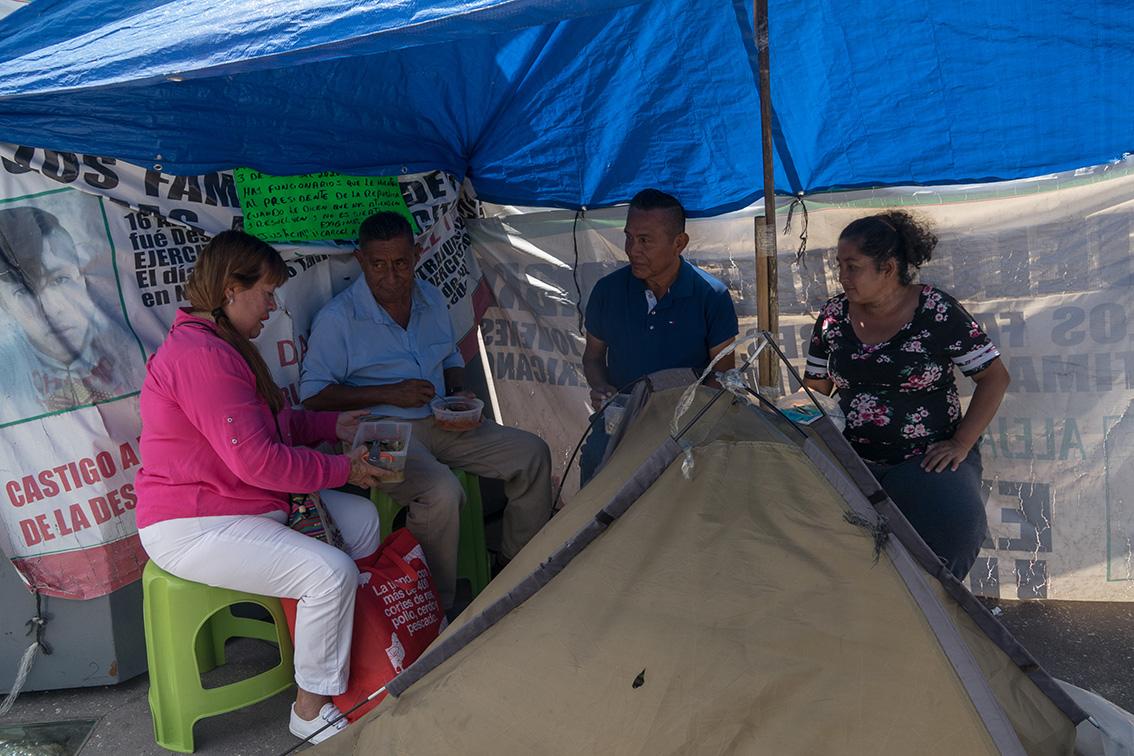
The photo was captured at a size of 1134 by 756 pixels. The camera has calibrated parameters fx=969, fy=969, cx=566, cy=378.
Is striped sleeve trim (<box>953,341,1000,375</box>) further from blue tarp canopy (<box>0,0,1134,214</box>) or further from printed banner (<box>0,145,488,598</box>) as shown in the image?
printed banner (<box>0,145,488,598</box>)

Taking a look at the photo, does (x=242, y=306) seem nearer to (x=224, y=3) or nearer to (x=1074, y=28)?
(x=224, y=3)

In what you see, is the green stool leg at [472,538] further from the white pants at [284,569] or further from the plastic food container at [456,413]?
the white pants at [284,569]

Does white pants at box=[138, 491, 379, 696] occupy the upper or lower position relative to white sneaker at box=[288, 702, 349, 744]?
upper

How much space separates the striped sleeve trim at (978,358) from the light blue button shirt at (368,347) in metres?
1.89

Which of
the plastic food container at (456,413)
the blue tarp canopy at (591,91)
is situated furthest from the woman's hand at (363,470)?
the blue tarp canopy at (591,91)

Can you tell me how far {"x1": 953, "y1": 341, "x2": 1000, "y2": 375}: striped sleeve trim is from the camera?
2.96 m

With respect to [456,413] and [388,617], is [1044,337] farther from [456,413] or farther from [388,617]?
[388,617]

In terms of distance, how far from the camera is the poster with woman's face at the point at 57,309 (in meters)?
2.81

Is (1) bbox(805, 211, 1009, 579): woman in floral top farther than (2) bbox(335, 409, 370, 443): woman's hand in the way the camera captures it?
No

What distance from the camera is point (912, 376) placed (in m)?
3.00

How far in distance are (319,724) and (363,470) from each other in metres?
0.73

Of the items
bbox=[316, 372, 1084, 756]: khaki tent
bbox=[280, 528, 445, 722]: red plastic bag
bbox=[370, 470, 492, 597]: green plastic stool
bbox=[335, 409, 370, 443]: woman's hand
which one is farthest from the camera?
bbox=[370, 470, 492, 597]: green plastic stool

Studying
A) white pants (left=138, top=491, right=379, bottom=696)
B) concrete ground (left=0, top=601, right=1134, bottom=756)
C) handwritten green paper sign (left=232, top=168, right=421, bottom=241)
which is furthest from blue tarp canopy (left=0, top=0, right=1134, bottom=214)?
concrete ground (left=0, top=601, right=1134, bottom=756)

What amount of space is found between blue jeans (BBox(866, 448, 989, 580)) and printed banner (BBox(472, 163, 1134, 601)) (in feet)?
2.31
